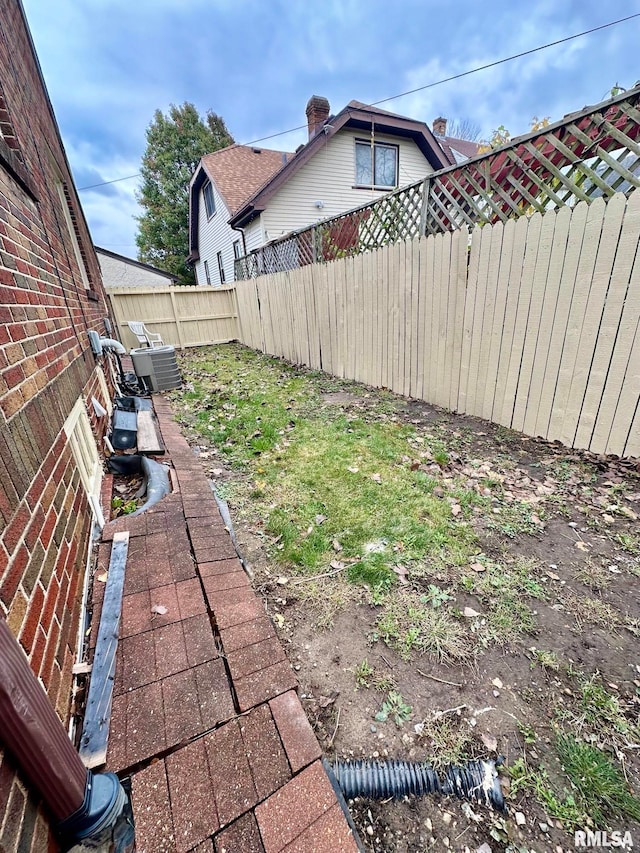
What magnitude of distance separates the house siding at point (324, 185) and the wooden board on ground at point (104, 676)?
12.5 metres

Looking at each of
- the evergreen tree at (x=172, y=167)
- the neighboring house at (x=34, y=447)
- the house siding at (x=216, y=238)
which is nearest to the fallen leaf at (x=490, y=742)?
the neighboring house at (x=34, y=447)

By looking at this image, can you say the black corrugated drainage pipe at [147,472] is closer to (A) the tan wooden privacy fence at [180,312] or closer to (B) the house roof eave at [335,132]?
(A) the tan wooden privacy fence at [180,312]

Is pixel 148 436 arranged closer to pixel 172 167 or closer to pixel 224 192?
pixel 224 192

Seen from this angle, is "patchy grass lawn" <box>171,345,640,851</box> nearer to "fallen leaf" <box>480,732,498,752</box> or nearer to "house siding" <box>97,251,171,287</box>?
"fallen leaf" <box>480,732,498,752</box>

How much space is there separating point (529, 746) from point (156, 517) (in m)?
2.21

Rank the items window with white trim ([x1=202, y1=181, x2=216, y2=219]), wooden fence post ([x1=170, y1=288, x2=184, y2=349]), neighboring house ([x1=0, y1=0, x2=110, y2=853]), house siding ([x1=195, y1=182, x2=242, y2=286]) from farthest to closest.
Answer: window with white trim ([x1=202, y1=181, x2=216, y2=219]), house siding ([x1=195, y1=182, x2=242, y2=286]), wooden fence post ([x1=170, y1=288, x2=184, y2=349]), neighboring house ([x1=0, y1=0, x2=110, y2=853])

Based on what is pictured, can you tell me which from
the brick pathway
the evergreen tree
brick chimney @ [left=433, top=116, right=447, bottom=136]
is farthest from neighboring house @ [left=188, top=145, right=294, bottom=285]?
the brick pathway

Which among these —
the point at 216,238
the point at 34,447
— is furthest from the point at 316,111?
the point at 34,447

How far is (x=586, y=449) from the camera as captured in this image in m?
3.34

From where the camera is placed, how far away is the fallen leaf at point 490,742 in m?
1.37

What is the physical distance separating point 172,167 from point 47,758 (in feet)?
104

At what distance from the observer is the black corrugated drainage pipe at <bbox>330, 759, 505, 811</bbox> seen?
1246mm

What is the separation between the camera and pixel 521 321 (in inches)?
141

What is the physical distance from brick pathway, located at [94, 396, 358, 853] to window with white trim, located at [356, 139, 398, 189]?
48.7 ft
